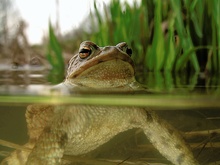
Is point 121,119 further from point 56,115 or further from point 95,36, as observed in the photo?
point 95,36

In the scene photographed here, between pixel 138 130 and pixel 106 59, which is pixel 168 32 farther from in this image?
pixel 106 59

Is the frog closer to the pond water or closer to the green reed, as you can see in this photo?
the pond water

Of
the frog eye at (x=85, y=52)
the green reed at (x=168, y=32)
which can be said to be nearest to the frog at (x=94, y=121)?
the frog eye at (x=85, y=52)

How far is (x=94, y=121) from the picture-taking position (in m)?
1.89

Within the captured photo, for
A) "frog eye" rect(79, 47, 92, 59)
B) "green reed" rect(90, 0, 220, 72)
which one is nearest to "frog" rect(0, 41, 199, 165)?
"frog eye" rect(79, 47, 92, 59)

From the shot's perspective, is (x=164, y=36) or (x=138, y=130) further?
(x=164, y=36)

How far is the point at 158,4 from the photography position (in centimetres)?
364

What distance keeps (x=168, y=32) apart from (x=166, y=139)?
6.57 ft

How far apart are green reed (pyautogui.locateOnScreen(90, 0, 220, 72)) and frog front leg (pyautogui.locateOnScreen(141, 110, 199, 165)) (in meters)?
1.51

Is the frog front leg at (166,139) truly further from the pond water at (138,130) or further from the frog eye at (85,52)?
the frog eye at (85,52)

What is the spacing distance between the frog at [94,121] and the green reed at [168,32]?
61.1 inches

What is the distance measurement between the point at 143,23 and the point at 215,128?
9.23 ft

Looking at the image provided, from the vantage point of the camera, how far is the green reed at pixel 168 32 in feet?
12.0

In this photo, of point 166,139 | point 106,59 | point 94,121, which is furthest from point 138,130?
point 106,59
